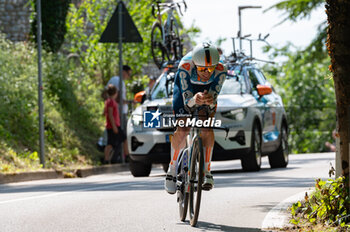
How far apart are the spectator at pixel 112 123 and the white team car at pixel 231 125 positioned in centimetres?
346

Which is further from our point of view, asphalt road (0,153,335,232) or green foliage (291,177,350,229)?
asphalt road (0,153,335,232)

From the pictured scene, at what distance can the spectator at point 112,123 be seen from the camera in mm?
19550

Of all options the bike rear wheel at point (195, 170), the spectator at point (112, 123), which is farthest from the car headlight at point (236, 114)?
the bike rear wheel at point (195, 170)

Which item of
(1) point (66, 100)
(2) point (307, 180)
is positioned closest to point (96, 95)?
(1) point (66, 100)

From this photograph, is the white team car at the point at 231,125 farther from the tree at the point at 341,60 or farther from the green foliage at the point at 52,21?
the green foliage at the point at 52,21

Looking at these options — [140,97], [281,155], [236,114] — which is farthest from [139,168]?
[281,155]

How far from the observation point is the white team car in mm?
15133

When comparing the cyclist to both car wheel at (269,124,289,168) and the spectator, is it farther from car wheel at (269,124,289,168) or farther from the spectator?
the spectator

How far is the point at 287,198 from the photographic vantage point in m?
10.5

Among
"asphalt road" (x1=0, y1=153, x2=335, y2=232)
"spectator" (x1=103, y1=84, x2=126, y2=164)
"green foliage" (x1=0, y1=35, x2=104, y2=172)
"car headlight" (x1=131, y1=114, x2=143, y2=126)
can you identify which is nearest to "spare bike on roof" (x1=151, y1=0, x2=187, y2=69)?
"spectator" (x1=103, y1=84, x2=126, y2=164)

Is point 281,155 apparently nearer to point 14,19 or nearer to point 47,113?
point 47,113

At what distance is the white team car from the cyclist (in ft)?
17.9

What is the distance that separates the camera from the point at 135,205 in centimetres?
1041

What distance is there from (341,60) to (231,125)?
24.0ft
